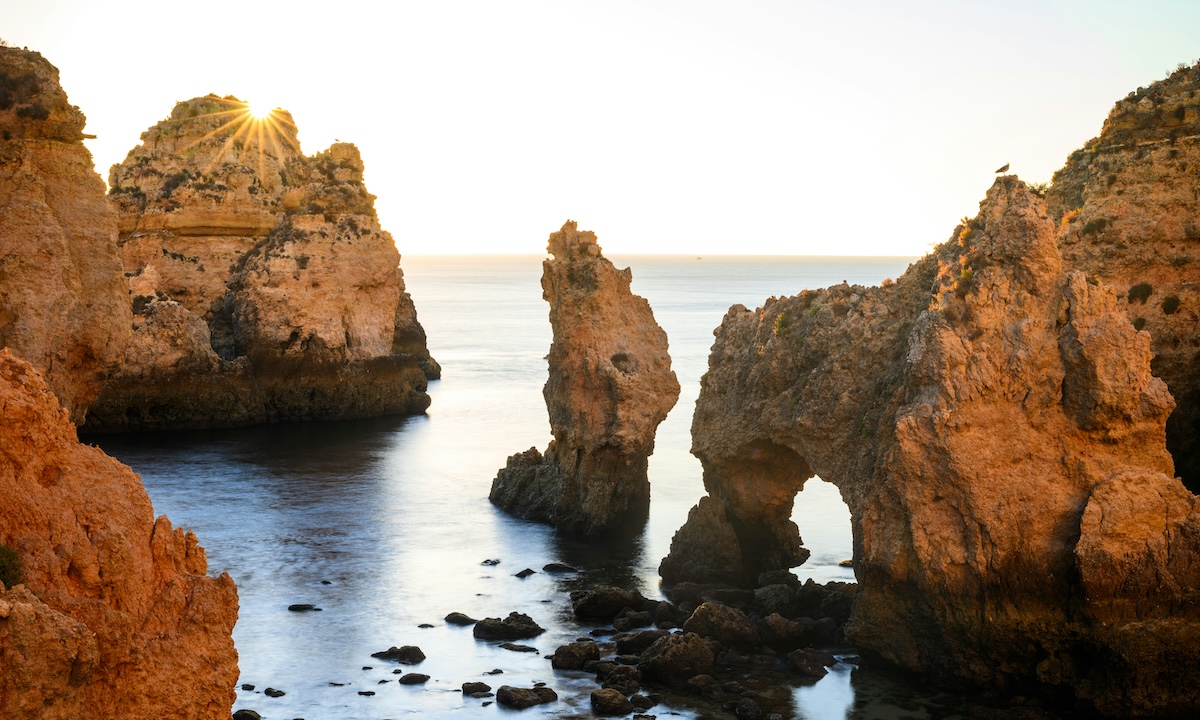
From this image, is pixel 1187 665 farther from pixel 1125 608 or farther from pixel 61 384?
pixel 61 384

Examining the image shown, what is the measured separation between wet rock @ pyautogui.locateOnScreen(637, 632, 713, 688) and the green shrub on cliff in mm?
14996

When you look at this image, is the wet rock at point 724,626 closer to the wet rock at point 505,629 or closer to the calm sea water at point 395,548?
the calm sea water at point 395,548

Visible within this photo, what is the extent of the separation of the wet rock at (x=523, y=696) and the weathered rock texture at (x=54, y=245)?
10.9 metres

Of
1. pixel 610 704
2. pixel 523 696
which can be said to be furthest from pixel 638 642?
pixel 523 696

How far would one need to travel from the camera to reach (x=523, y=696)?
26.2m


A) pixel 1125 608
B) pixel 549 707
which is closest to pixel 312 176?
pixel 549 707

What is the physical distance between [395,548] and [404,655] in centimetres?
1169

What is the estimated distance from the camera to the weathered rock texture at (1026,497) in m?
24.5

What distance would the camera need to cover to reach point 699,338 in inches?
4889

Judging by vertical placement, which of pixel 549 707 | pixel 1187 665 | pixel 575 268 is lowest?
pixel 549 707

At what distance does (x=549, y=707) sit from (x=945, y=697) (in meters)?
7.40

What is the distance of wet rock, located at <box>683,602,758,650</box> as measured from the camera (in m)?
29.2

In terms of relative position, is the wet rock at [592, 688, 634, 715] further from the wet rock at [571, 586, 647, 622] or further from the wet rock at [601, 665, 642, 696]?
the wet rock at [571, 586, 647, 622]

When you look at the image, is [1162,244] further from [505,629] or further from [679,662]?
[505,629]
